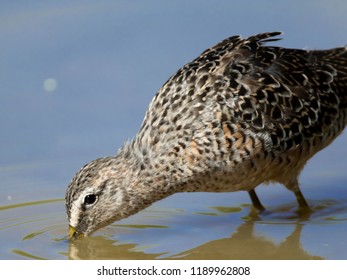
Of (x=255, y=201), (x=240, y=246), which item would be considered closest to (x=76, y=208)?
(x=240, y=246)

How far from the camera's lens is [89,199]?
1235 centimetres

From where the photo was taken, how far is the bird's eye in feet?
40.4

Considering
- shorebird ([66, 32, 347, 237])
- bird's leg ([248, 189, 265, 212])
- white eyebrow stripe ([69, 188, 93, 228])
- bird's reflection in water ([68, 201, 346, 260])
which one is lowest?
bird's reflection in water ([68, 201, 346, 260])

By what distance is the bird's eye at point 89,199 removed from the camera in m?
12.3

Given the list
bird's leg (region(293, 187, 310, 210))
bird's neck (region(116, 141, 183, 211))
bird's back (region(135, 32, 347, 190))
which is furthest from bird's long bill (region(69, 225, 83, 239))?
bird's leg (region(293, 187, 310, 210))

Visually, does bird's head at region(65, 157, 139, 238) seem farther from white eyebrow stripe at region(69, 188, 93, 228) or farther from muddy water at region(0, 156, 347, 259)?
muddy water at region(0, 156, 347, 259)

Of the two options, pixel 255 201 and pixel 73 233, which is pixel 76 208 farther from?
pixel 255 201

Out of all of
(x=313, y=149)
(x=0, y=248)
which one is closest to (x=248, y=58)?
(x=313, y=149)

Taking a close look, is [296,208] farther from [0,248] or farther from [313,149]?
[0,248]

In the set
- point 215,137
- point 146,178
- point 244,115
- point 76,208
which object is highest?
point 244,115

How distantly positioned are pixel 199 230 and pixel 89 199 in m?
1.42

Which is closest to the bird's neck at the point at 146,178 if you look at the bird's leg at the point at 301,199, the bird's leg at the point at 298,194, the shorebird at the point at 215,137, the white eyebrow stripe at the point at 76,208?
the shorebird at the point at 215,137

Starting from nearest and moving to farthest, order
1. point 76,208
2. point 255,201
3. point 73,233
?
1. point 76,208
2. point 73,233
3. point 255,201

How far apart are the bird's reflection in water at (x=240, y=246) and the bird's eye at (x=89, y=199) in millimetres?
524
